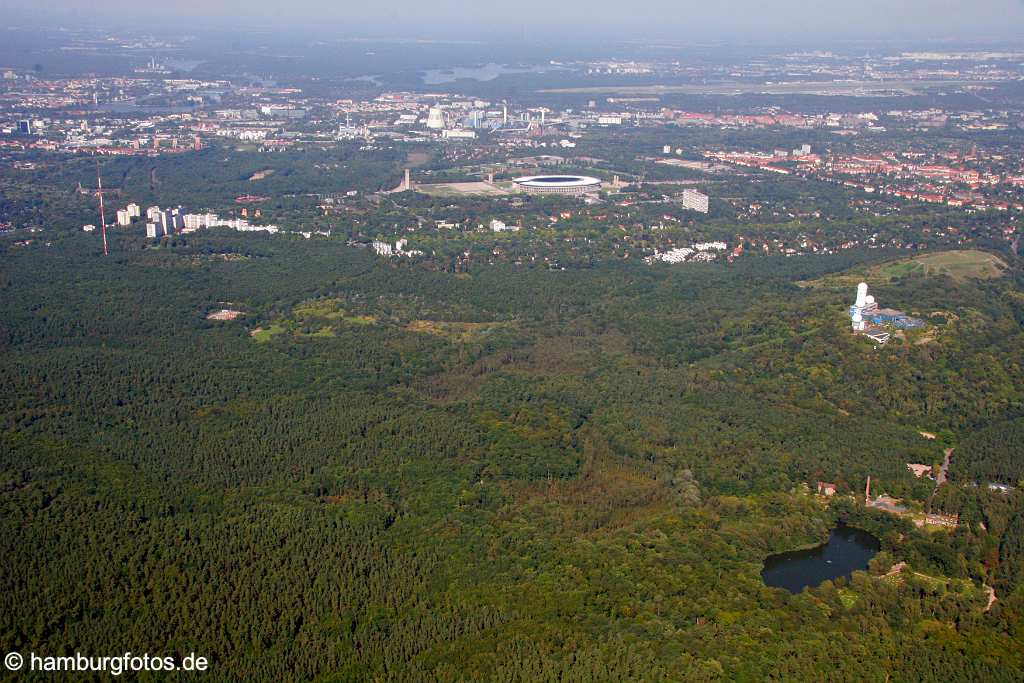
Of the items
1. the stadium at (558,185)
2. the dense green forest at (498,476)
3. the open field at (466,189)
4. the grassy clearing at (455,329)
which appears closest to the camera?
the dense green forest at (498,476)

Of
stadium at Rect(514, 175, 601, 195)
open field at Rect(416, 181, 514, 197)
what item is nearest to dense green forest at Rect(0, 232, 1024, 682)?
open field at Rect(416, 181, 514, 197)

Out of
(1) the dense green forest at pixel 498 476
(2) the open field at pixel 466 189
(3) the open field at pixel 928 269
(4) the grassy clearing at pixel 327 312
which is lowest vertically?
(1) the dense green forest at pixel 498 476

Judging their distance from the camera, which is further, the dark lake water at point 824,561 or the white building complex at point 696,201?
the white building complex at point 696,201

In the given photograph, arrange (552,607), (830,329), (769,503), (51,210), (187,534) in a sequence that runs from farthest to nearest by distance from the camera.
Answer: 1. (51,210)
2. (830,329)
3. (769,503)
4. (187,534)
5. (552,607)

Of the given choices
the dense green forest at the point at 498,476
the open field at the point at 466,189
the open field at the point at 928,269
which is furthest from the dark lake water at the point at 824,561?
the open field at the point at 466,189

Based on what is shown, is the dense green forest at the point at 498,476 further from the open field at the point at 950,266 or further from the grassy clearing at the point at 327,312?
the open field at the point at 950,266

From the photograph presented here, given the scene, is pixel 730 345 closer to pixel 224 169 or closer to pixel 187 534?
pixel 187 534

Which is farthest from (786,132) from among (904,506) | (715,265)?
(904,506)

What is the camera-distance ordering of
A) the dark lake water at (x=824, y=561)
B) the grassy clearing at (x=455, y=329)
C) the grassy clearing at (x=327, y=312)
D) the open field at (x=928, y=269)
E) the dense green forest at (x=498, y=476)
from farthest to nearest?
the open field at (x=928, y=269), the grassy clearing at (x=327, y=312), the grassy clearing at (x=455, y=329), the dark lake water at (x=824, y=561), the dense green forest at (x=498, y=476)

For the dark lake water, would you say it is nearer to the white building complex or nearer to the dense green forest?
the dense green forest
